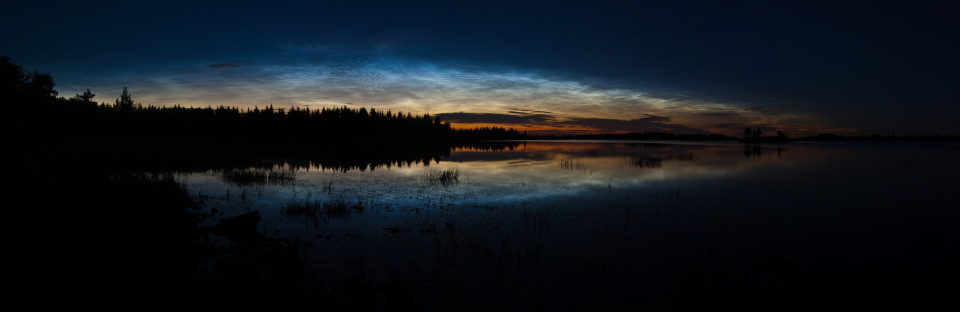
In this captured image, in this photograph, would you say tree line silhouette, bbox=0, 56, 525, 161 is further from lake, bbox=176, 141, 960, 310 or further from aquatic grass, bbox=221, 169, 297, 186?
lake, bbox=176, 141, 960, 310

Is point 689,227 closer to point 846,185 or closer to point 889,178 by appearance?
point 846,185

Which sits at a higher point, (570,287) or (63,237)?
(63,237)

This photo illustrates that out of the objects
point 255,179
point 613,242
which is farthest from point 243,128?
point 613,242

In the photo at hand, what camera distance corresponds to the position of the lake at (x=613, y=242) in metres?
8.94

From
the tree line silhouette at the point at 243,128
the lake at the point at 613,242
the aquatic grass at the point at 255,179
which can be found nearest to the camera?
the lake at the point at 613,242

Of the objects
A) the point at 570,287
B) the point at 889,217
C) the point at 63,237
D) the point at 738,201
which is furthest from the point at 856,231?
the point at 63,237

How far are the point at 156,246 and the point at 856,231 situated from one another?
2455 cm

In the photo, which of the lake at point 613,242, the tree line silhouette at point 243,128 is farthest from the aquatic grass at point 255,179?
the tree line silhouette at point 243,128

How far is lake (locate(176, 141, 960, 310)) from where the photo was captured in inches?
352

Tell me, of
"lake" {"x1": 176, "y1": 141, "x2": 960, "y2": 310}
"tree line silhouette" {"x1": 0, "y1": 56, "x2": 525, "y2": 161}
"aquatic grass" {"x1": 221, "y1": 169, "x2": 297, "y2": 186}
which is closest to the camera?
"lake" {"x1": 176, "y1": 141, "x2": 960, "y2": 310}

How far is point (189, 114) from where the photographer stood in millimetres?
142875

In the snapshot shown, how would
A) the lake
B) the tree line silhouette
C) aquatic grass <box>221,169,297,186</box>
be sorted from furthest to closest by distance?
the tree line silhouette < aquatic grass <box>221,169,297,186</box> < the lake

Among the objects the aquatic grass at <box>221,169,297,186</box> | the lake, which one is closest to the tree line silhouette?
the aquatic grass at <box>221,169,297,186</box>

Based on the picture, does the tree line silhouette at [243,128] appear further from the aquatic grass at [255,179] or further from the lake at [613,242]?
the lake at [613,242]
